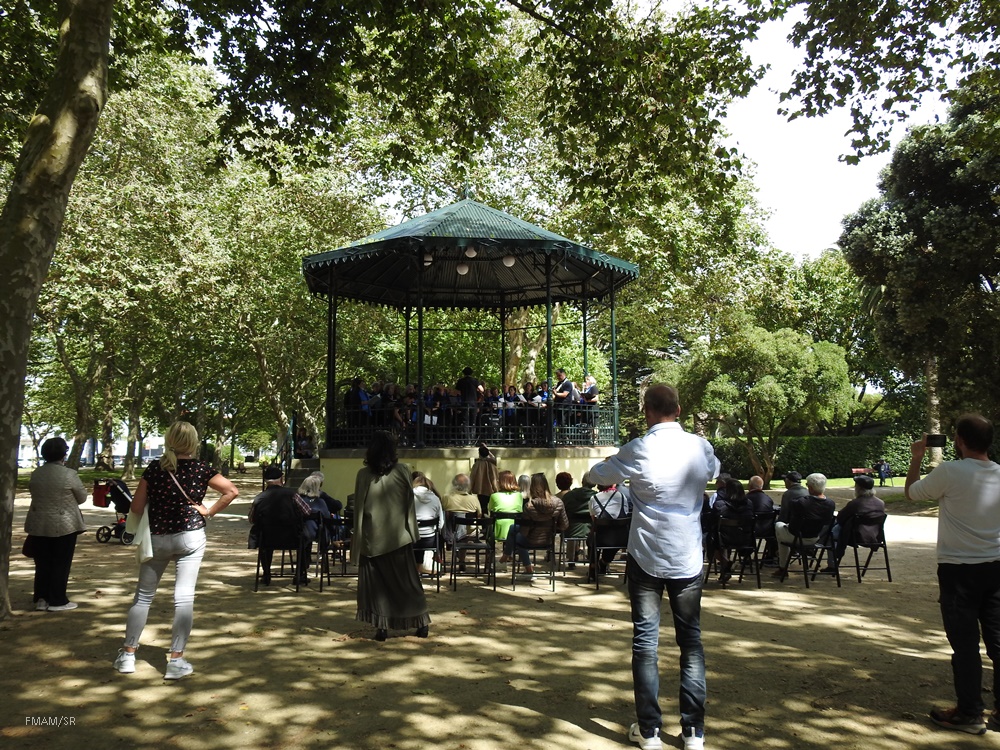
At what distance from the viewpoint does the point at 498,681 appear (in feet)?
18.6

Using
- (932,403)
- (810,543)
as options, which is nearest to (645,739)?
(810,543)

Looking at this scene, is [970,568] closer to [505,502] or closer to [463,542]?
[505,502]

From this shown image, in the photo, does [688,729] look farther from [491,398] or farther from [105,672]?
[491,398]

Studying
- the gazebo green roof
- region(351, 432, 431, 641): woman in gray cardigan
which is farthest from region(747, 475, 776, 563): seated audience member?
the gazebo green roof

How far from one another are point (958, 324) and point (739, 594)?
1511cm

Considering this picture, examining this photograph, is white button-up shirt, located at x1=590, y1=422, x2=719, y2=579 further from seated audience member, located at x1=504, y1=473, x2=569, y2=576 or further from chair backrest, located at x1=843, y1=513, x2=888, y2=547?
chair backrest, located at x1=843, y1=513, x2=888, y2=547

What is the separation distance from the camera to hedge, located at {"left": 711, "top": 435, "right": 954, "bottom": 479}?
127 feet

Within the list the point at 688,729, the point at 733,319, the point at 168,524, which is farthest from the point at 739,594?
the point at 733,319

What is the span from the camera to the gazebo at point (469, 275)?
14.0 meters

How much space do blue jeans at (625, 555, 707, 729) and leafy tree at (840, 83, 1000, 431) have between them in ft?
63.4

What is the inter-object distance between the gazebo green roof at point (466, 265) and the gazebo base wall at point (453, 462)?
2.76 metres

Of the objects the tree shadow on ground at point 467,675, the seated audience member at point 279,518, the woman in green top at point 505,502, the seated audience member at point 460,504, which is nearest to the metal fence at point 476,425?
→ the seated audience member at point 460,504

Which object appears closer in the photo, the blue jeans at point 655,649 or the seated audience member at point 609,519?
the blue jeans at point 655,649

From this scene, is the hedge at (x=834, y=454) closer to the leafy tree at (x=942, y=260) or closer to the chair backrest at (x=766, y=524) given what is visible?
the leafy tree at (x=942, y=260)
